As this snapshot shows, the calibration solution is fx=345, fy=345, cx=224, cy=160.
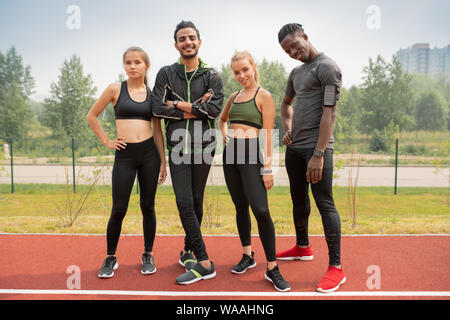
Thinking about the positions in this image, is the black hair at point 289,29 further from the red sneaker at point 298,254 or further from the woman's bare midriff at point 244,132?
the red sneaker at point 298,254

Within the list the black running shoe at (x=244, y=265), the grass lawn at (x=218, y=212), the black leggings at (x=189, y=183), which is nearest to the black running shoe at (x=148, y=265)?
the black leggings at (x=189, y=183)

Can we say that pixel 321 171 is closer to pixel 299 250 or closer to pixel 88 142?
pixel 299 250

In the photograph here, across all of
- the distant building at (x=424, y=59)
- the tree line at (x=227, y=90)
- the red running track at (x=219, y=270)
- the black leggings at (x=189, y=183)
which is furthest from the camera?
the distant building at (x=424, y=59)

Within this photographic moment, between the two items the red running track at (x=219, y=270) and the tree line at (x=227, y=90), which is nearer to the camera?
the red running track at (x=219, y=270)

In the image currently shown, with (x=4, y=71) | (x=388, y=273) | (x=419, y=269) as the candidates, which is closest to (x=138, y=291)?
(x=388, y=273)

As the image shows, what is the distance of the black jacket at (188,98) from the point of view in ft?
10.9

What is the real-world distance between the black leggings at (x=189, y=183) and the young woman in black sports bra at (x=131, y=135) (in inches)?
10.5

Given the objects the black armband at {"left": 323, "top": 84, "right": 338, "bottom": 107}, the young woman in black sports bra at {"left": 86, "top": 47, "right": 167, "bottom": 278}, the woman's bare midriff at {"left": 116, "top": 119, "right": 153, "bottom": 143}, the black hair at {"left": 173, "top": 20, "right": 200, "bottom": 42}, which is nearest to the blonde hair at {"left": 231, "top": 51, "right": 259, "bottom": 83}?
the black hair at {"left": 173, "top": 20, "right": 200, "bottom": 42}

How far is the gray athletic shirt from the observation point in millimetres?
3094

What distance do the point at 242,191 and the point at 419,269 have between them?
2071 millimetres

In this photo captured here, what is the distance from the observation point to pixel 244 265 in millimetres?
3641

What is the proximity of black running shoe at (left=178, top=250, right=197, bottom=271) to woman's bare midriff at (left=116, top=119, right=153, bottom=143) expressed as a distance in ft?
4.47

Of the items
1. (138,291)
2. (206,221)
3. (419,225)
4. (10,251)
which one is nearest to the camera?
(138,291)
